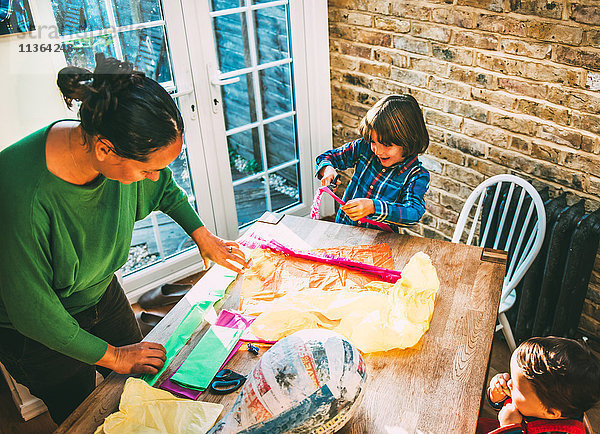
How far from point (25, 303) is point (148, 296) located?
1652 millimetres

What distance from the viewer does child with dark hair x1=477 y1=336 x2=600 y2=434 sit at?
4.07 feet

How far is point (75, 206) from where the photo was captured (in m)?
1.28

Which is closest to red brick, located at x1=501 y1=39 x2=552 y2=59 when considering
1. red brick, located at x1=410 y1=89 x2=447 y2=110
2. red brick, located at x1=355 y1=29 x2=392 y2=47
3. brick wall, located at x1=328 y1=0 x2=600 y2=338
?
brick wall, located at x1=328 y1=0 x2=600 y2=338

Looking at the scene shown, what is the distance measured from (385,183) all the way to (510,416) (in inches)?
38.7

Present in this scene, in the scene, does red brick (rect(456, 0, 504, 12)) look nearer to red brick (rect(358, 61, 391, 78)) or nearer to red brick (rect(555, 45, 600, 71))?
red brick (rect(555, 45, 600, 71))

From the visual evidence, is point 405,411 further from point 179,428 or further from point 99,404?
point 99,404

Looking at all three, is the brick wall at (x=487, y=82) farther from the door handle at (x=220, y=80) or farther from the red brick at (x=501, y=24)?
the door handle at (x=220, y=80)

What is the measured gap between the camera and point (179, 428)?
4.03 feet

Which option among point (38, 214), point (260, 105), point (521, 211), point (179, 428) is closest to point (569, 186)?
point (521, 211)

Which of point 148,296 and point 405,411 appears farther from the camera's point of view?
point 148,296

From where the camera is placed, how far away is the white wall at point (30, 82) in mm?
1876

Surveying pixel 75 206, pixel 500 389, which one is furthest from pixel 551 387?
pixel 75 206

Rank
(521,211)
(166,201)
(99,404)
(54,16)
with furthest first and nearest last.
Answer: (521,211) → (54,16) → (166,201) → (99,404)

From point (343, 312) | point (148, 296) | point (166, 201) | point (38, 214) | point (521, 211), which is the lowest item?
point (148, 296)
